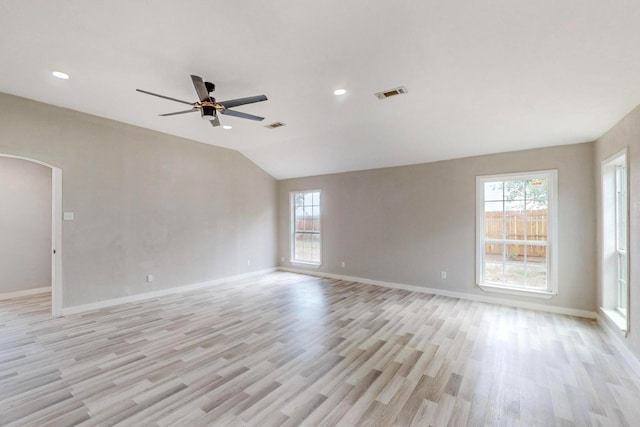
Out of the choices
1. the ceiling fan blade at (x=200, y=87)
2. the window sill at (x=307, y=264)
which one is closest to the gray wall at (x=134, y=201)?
the window sill at (x=307, y=264)

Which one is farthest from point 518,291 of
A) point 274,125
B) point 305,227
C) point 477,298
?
point 274,125

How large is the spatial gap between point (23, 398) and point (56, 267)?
2.44m

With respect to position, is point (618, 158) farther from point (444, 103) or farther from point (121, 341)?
point (121, 341)

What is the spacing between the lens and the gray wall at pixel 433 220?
421cm

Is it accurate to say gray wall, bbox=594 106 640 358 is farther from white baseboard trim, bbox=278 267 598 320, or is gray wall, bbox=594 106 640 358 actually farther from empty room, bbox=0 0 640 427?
white baseboard trim, bbox=278 267 598 320

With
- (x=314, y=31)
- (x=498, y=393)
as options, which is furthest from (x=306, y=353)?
(x=314, y=31)

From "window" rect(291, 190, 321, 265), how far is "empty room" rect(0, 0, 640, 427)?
0.99 ft

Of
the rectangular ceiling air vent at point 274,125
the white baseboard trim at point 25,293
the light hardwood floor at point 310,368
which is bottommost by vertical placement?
the light hardwood floor at point 310,368

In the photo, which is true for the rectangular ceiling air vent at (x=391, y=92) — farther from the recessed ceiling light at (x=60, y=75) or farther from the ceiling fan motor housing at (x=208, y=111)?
the recessed ceiling light at (x=60, y=75)

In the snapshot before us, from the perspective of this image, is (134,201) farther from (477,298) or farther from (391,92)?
(477,298)

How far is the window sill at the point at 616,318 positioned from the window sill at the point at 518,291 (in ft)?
2.07

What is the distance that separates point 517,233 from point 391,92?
3.31 meters

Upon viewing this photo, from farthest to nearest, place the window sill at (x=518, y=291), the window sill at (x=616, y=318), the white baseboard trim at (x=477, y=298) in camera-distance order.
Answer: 1. the window sill at (x=518, y=291)
2. the white baseboard trim at (x=477, y=298)
3. the window sill at (x=616, y=318)

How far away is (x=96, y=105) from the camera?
4012 millimetres
